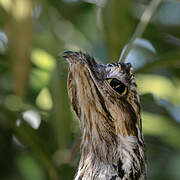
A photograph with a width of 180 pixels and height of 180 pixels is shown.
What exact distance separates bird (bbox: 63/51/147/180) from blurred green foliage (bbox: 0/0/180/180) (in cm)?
29

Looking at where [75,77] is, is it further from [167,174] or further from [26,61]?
[167,174]

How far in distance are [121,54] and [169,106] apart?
2.20ft

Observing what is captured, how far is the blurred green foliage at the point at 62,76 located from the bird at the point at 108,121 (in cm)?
29

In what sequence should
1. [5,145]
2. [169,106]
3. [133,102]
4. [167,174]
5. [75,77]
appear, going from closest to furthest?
[75,77] < [133,102] < [169,106] < [5,145] < [167,174]

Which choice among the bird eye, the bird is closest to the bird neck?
the bird

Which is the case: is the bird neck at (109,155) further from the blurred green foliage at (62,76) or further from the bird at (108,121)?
the blurred green foliage at (62,76)

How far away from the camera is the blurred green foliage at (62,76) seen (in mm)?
3838

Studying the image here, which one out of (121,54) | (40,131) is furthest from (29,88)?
(121,54)

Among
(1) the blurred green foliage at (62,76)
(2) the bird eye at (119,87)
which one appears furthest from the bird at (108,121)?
(1) the blurred green foliage at (62,76)

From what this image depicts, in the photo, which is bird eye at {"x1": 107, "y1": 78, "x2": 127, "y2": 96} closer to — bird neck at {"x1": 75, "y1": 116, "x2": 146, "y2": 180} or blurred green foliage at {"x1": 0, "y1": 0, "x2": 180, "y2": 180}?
bird neck at {"x1": 75, "y1": 116, "x2": 146, "y2": 180}

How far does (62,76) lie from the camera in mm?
3936

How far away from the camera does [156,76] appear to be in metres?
4.62

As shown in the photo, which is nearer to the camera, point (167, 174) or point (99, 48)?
point (99, 48)

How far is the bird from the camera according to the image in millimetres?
3295
